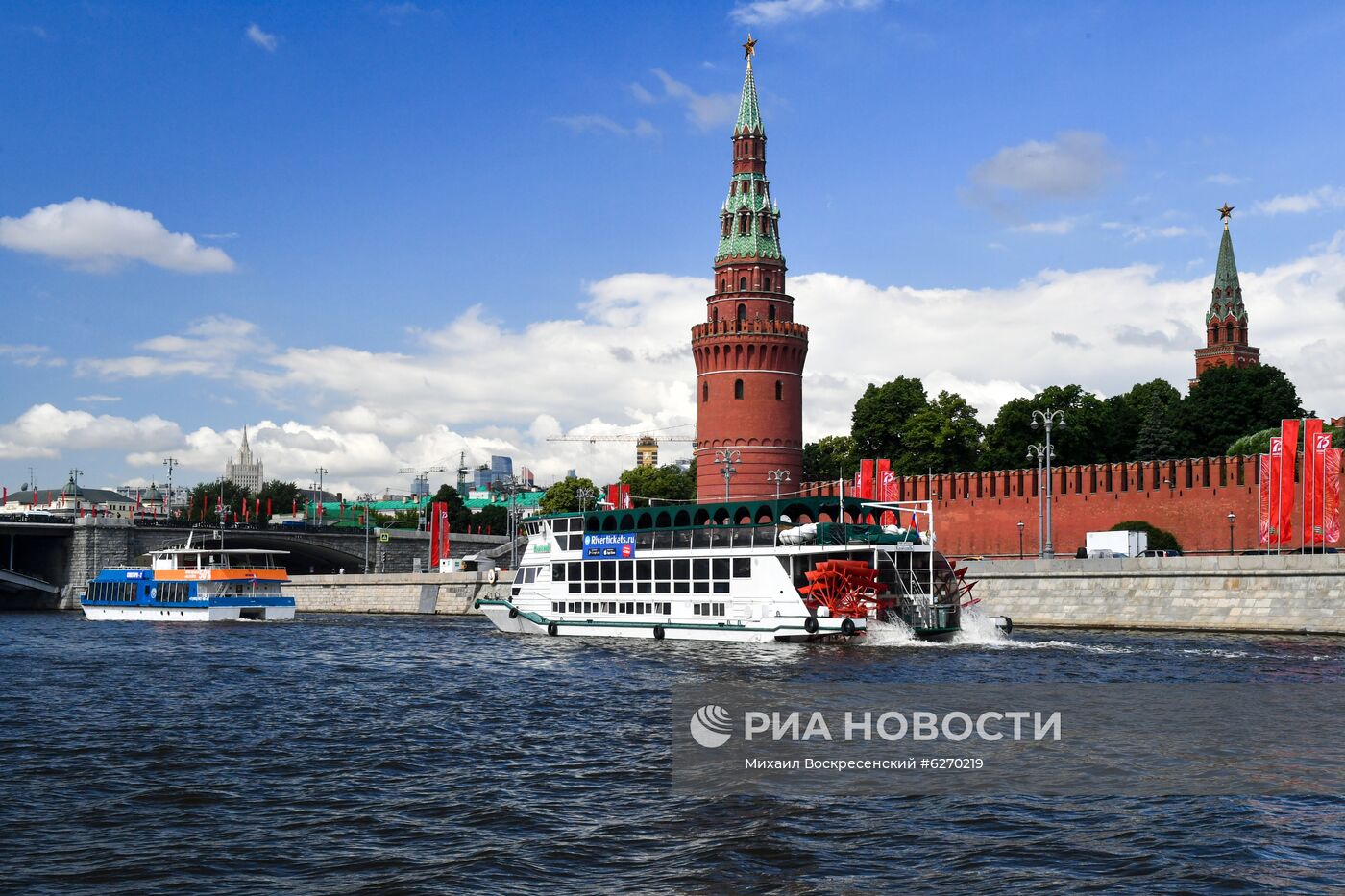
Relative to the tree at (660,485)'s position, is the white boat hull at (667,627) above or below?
below

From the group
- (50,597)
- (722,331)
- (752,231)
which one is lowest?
(50,597)

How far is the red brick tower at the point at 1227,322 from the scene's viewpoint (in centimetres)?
13212

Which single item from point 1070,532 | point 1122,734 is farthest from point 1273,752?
point 1070,532

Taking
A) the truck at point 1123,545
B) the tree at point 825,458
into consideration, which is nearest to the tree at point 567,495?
the tree at point 825,458

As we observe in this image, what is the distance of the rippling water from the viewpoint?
15711 millimetres

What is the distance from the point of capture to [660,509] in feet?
172

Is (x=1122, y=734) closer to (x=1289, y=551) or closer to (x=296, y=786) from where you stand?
(x=296, y=786)

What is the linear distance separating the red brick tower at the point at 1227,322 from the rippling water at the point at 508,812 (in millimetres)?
103058

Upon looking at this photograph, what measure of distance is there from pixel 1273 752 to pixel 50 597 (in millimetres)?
98762

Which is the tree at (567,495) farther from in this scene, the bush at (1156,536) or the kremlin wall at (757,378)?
the bush at (1156,536)

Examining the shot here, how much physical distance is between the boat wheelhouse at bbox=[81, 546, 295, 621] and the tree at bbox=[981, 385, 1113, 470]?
162 ft

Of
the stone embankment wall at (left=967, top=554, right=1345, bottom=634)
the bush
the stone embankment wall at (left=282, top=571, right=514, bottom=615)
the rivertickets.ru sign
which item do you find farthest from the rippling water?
the stone embankment wall at (left=282, top=571, right=514, bottom=615)

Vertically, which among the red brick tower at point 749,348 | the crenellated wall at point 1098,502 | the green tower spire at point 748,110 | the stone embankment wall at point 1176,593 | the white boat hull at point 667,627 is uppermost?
the green tower spire at point 748,110

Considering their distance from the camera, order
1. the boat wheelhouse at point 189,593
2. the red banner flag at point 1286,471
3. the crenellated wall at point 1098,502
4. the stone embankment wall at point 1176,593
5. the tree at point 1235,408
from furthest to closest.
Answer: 1. the tree at point 1235,408
2. the boat wheelhouse at point 189,593
3. the crenellated wall at point 1098,502
4. the red banner flag at point 1286,471
5. the stone embankment wall at point 1176,593
